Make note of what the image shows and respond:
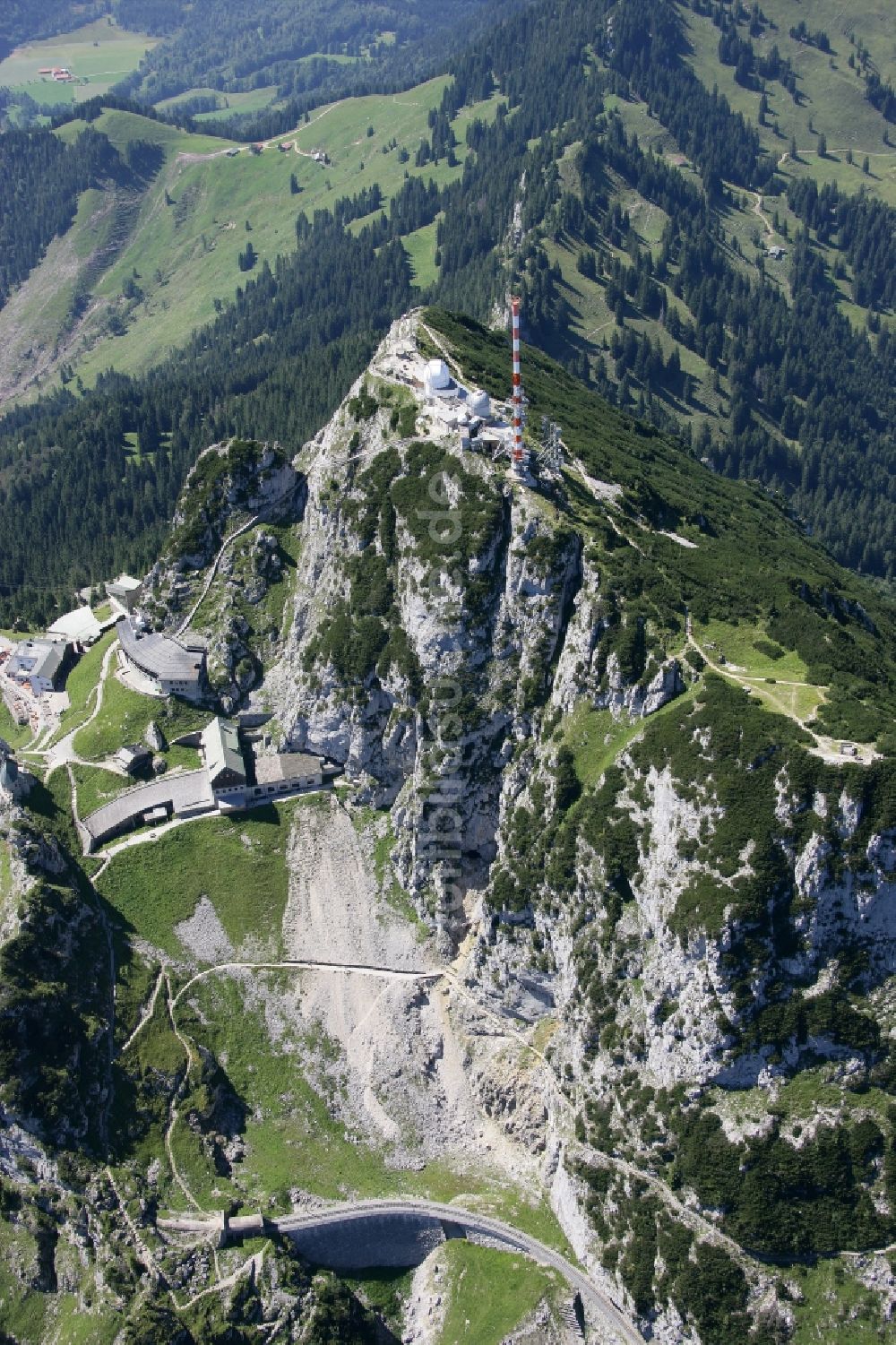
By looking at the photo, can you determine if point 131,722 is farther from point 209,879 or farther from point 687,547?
point 687,547

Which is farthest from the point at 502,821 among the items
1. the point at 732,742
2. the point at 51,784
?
the point at 51,784

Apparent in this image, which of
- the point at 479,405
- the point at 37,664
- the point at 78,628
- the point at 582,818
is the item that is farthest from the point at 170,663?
the point at 582,818

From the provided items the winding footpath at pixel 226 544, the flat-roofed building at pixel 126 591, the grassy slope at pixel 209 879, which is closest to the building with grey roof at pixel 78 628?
the flat-roofed building at pixel 126 591

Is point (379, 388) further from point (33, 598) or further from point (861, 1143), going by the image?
point (861, 1143)

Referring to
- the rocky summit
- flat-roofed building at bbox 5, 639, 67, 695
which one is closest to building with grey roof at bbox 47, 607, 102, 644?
flat-roofed building at bbox 5, 639, 67, 695

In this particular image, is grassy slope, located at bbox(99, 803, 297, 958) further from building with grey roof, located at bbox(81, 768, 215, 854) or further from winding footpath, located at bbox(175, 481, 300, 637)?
winding footpath, located at bbox(175, 481, 300, 637)
